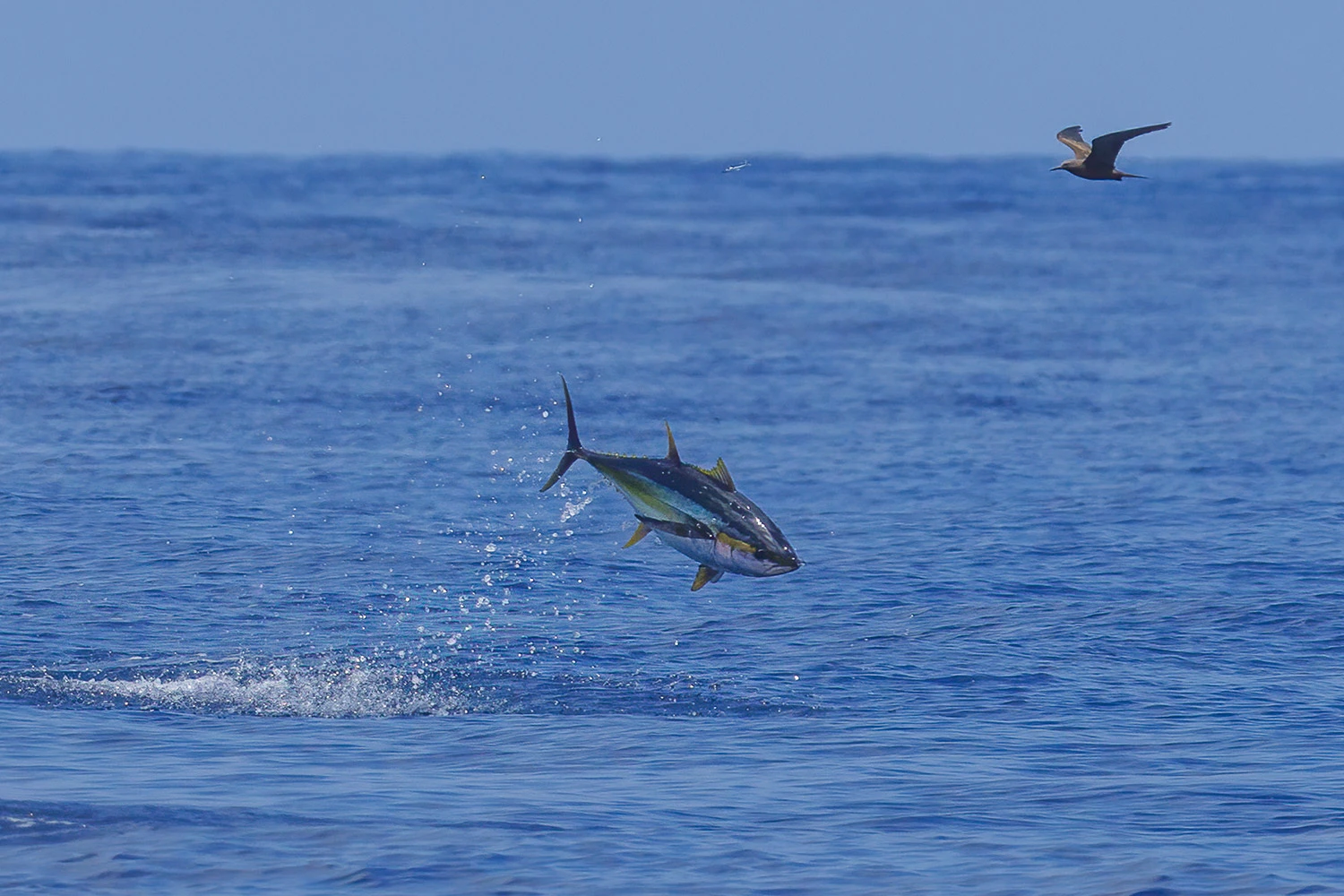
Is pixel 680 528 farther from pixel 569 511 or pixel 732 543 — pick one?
pixel 569 511

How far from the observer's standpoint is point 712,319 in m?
47.4

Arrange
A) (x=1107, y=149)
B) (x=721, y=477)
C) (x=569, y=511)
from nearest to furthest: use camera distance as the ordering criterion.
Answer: (x=721, y=477)
(x=1107, y=149)
(x=569, y=511)

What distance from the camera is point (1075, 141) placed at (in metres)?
16.5

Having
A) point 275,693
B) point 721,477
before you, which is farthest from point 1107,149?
point 275,693

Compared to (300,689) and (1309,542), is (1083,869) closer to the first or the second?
(300,689)

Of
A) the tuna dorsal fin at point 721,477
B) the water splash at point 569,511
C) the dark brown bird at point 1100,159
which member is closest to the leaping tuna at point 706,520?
the tuna dorsal fin at point 721,477

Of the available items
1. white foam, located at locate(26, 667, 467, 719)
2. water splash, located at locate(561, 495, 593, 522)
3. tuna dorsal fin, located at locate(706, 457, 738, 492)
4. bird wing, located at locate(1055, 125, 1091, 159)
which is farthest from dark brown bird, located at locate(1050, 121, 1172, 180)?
water splash, located at locate(561, 495, 593, 522)

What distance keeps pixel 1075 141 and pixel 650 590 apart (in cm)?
816

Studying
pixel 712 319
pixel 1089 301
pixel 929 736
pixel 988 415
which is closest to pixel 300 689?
pixel 929 736

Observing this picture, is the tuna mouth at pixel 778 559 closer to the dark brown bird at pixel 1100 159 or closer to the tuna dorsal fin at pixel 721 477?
the tuna dorsal fin at pixel 721 477

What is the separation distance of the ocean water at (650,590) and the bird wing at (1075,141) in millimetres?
4699

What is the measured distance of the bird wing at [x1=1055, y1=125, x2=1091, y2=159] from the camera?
1603 centimetres

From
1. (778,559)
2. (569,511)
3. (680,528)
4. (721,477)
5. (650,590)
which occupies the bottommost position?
(650,590)

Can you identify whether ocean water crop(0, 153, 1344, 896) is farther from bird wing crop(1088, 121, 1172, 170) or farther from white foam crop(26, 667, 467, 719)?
bird wing crop(1088, 121, 1172, 170)
